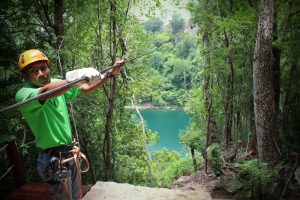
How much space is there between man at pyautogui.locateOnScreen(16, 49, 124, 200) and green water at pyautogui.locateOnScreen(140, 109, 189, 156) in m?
29.5

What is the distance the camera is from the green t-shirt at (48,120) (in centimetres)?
229

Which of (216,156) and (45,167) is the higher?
(45,167)

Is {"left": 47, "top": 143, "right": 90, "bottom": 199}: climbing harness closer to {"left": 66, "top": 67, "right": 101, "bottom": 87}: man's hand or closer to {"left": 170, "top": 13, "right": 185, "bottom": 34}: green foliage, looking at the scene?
{"left": 66, "top": 67, "right": 101, "bottom": 87}: man's hand

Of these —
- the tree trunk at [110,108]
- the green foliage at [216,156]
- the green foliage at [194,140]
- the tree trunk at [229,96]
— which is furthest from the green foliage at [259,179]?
the green foliage at [194,140]

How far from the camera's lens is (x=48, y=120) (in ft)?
7.92

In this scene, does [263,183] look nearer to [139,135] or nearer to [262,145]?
[262,145]

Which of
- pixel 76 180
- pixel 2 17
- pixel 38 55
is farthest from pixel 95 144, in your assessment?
pixel 38 55

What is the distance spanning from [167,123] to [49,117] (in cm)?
4186

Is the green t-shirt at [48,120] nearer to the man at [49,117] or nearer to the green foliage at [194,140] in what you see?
the man at [49,117]

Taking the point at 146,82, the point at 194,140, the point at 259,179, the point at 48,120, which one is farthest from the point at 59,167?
the point at 194,140

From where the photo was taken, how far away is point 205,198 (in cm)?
440

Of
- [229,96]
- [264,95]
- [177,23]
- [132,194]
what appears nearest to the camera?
[132,194]

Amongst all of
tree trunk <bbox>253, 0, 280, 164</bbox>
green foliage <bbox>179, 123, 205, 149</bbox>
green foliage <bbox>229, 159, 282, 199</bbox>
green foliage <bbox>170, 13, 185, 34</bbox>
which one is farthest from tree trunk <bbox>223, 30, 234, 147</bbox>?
green foliage <bbox>170, 13, 185, 34</bbox>

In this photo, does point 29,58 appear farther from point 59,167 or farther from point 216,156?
point 216,156
